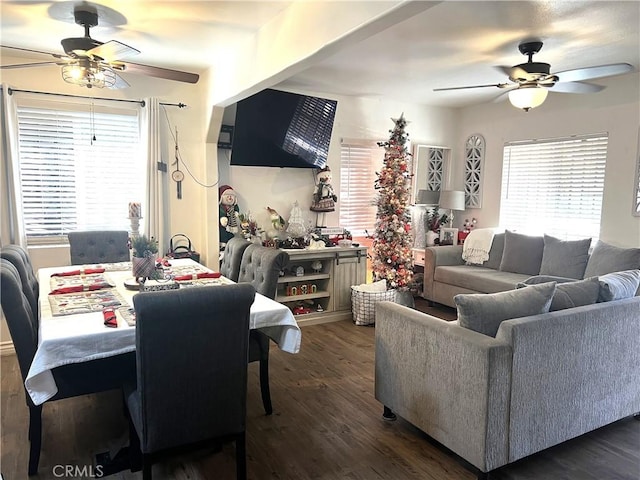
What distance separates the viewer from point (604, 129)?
15.4ft

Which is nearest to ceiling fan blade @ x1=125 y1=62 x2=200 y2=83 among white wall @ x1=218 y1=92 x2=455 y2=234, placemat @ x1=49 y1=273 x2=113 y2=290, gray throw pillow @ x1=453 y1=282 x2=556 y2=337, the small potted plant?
the small potted plant

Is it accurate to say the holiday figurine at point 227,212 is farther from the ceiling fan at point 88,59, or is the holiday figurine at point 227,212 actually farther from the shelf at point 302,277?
the ceiling fan at point 88,59

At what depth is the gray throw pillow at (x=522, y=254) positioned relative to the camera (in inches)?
191

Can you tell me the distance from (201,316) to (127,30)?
2.53 meters

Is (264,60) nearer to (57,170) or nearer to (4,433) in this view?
(57,170)

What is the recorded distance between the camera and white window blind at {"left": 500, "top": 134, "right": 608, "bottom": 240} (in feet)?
15.9

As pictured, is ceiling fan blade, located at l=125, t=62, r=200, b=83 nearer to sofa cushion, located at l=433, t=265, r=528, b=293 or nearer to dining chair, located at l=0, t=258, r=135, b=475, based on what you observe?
dining chair, located at l=0, t=258, r=135, b=475

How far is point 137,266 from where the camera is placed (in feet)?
9.43

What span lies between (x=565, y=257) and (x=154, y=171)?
424cm

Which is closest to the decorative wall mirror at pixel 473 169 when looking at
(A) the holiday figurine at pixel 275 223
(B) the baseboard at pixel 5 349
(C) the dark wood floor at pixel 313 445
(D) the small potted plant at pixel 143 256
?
(A) the holiday figurine at pixel 275 223

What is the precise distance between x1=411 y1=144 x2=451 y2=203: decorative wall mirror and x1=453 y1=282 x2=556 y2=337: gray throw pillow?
3.81m

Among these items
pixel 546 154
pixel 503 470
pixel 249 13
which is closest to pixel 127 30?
pixel 249 13

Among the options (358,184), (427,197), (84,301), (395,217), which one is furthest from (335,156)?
(84,301)

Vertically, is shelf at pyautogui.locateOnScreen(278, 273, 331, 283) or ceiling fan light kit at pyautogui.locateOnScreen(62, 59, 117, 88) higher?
ceiling fan light kit at pyautogui.locateOnScreen(62, 59, 117, 88)
